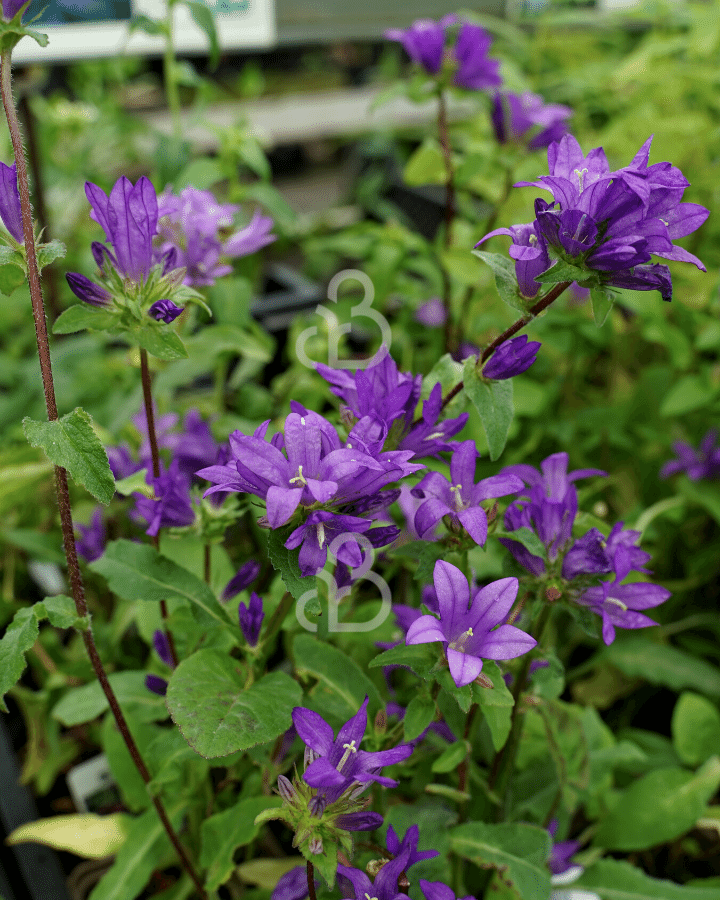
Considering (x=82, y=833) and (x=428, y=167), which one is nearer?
(x=82, y=833)

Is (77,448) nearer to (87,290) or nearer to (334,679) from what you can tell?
(87,290)

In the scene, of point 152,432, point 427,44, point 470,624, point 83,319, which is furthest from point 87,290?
point 427,44

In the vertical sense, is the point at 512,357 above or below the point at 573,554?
above

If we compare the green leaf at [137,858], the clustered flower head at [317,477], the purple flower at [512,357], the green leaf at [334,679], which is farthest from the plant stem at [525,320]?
the green leaf at [137,858]

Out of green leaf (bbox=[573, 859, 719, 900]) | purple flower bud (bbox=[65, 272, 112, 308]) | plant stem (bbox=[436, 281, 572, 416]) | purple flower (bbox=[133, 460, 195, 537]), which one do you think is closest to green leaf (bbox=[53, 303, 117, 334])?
purple flower bud (bbox=[65, 272, 112, 308])

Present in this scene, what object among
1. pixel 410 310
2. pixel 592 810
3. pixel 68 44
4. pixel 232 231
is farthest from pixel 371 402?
pixel 68 44

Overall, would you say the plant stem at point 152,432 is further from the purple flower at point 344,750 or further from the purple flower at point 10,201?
the purple flower at point 344,750
